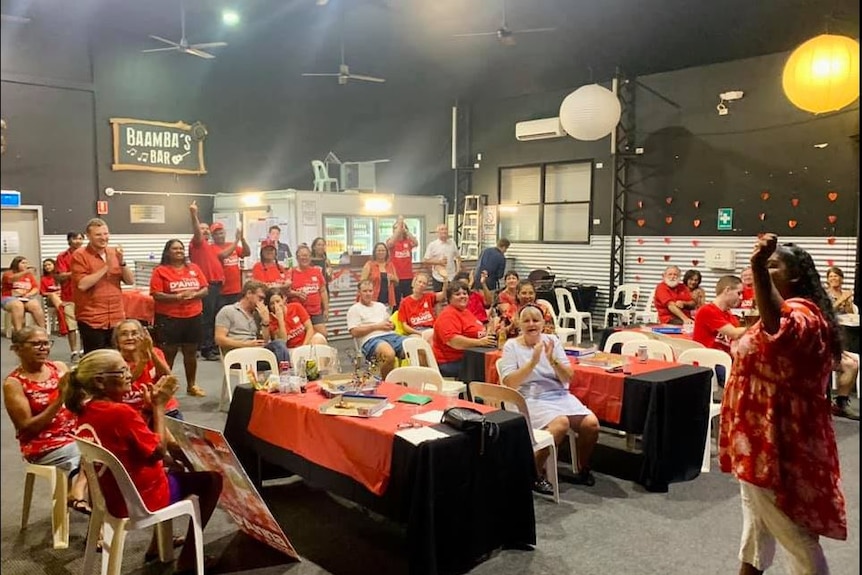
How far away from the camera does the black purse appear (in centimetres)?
253

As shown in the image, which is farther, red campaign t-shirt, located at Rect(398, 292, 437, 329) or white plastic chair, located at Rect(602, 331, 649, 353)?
red campaign t-shirt, located at Rect(398, 292, 437, 329)

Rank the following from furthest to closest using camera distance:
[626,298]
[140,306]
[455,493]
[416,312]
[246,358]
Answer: [626,298] < [140,306] < [416,312] < [246,358] < [455,493]

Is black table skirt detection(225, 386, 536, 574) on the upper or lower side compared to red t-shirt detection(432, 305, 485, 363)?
lower

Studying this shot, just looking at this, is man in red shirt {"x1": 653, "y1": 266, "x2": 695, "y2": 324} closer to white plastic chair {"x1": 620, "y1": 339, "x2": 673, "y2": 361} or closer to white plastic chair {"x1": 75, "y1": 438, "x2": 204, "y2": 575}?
white plastic chair {"x1": 620, "y1": 339, "x2": 673, "y2": 361}

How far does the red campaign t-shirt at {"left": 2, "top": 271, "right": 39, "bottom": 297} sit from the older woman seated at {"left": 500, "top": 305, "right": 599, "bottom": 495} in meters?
2.64

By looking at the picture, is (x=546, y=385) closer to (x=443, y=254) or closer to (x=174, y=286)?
(x=174, y=286)

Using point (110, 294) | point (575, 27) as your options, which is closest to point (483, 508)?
point (110, 294)

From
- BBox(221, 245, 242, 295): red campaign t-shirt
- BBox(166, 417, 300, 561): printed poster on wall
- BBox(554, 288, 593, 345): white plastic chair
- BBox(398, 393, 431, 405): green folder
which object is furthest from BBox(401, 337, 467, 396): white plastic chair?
BBox(554, 288, 593, 345): white plastic chair

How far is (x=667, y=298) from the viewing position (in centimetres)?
585

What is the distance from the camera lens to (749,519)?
6.54 feet

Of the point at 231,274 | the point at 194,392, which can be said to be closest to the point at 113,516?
the point at 194,392

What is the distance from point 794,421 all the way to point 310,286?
449 centimetres

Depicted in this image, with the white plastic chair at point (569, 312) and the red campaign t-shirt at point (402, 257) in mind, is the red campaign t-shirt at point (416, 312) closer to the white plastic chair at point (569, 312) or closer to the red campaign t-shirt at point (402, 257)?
the red campaign t-shirt at point (402, 257)

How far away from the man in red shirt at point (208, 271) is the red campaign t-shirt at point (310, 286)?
99cm
